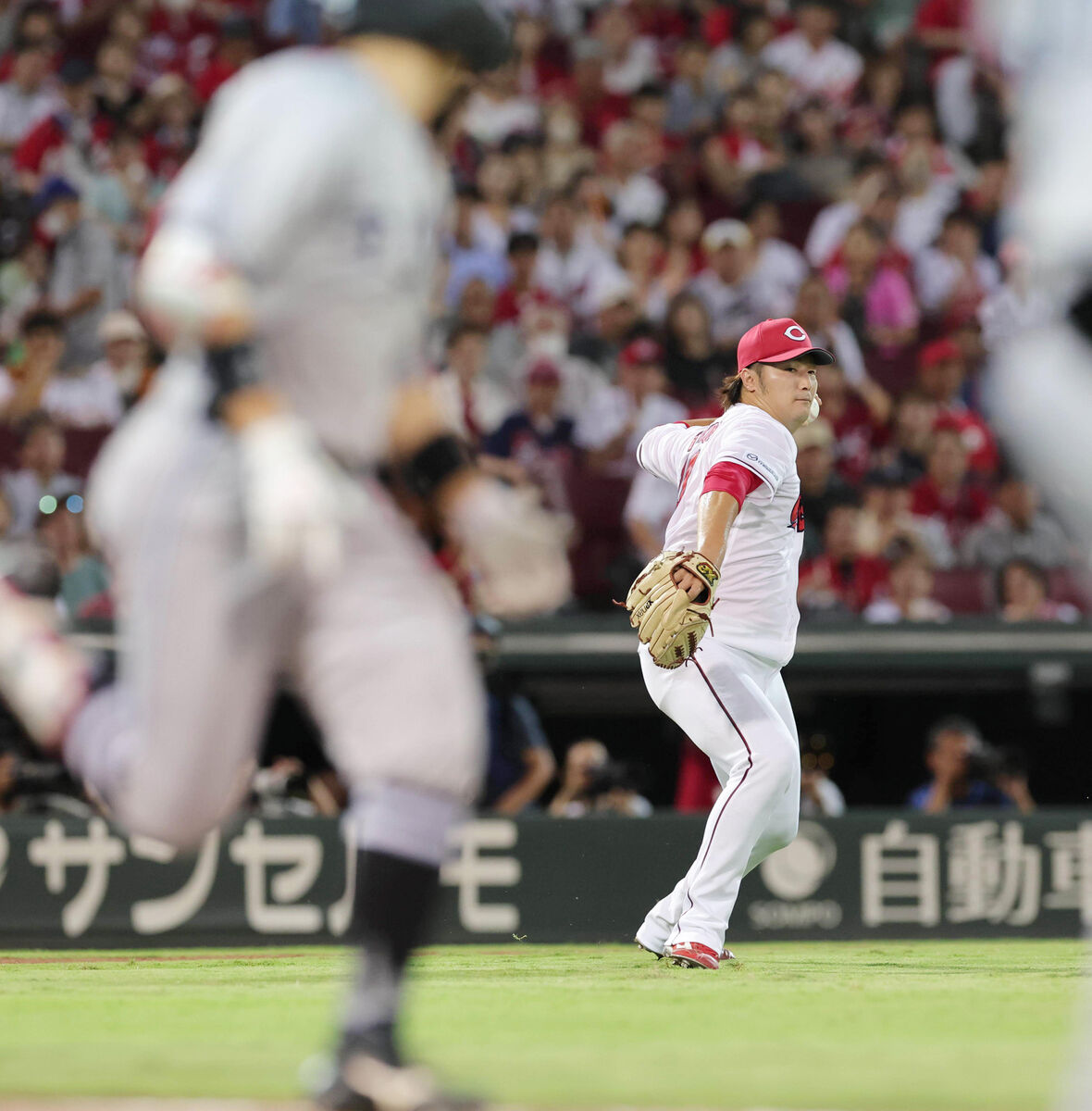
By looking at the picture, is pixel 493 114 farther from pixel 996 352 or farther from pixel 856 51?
pixel 996 352

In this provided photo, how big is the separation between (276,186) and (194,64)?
1215 centimetres

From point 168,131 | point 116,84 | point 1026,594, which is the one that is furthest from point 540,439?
point 116,84

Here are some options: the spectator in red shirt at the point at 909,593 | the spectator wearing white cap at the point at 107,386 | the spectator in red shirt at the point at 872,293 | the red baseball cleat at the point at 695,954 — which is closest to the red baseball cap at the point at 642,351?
the spectator in red shirt at the point at 872,293

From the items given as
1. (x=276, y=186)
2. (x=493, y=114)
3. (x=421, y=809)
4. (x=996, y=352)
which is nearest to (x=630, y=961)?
(x=421, y=809)

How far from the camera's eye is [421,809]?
3.31 m

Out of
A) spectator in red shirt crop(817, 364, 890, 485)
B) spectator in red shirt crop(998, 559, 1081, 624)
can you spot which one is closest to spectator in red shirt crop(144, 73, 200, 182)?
spectator in red shirt crop(817, 364, 890, 485)

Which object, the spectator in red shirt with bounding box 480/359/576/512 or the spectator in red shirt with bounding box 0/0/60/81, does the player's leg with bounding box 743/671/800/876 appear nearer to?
the spectator in red shirt with bounding box 480/359/576/512

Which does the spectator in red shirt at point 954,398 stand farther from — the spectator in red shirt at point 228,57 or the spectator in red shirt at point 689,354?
the spectator in red shirt at point 228,57

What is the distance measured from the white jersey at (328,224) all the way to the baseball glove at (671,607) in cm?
266

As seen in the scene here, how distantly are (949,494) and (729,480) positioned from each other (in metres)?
5.14

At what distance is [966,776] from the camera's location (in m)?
9.30

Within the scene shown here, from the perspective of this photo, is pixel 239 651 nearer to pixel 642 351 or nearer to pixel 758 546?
pixel 758 546

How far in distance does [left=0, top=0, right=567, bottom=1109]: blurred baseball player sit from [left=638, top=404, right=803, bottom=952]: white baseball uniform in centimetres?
285

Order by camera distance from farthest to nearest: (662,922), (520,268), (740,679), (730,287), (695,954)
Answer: (520,268) → (730,287) → (662,922) → (740,679) → (695,954)
